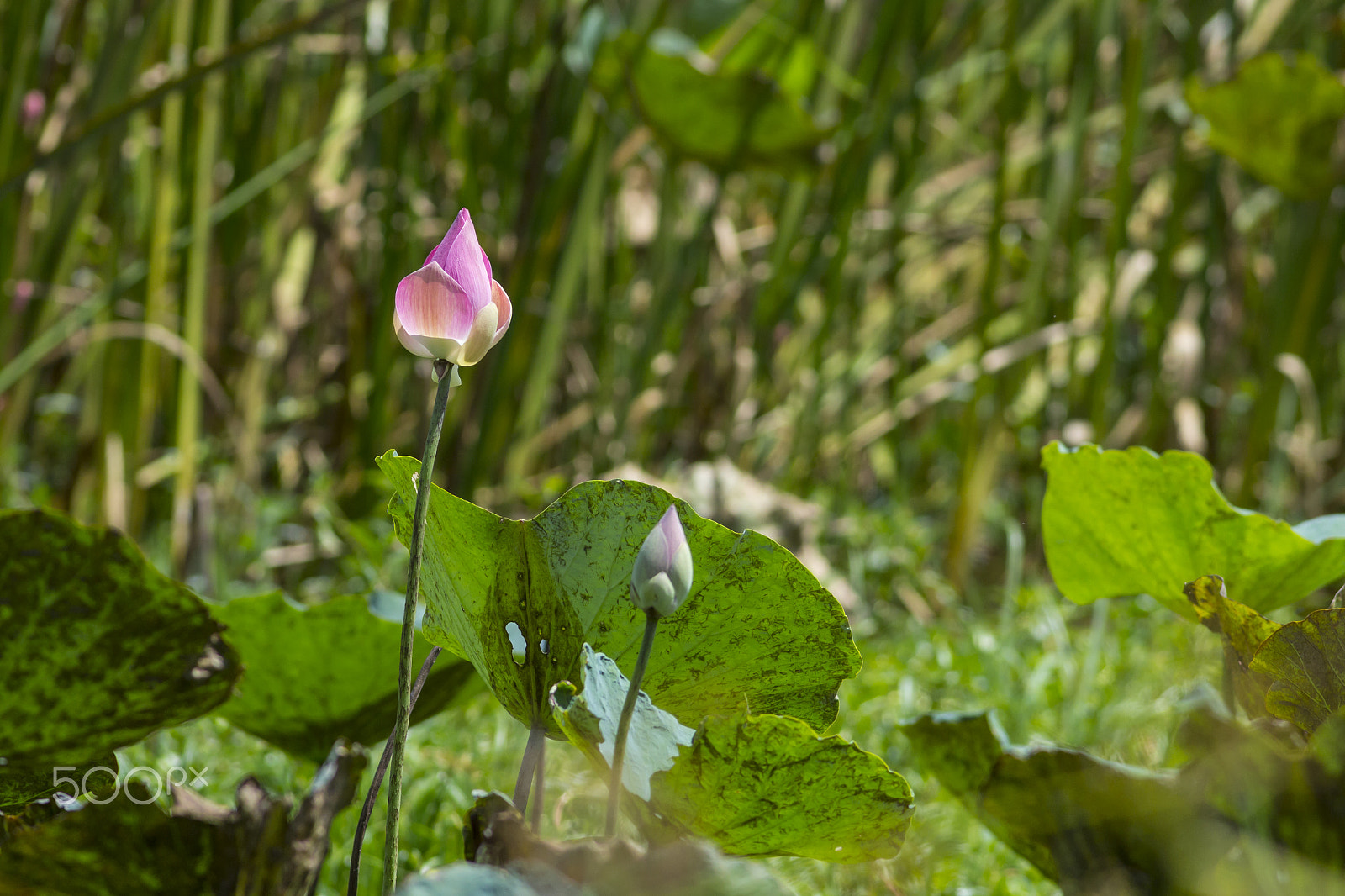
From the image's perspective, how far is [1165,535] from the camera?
472mm

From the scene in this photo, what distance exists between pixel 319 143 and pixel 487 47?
323mm

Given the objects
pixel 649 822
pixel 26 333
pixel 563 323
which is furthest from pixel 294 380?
pixel 649 822

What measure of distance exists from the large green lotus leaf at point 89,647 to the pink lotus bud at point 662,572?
0.54ft

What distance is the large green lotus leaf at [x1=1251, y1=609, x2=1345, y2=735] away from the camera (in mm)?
340

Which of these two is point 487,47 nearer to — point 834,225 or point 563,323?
point 563,323

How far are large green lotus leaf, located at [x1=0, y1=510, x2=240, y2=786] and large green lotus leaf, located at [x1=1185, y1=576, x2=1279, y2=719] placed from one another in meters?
0.36

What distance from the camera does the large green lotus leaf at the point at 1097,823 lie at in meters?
0.28

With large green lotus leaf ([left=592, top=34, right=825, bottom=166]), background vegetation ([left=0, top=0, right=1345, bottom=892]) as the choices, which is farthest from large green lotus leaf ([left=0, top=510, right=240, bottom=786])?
large green lotus leaf ([left=592, top=34, right=825, bottom=166])

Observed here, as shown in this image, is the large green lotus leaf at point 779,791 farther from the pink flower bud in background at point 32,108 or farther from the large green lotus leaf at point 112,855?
the pink flower bud in background at point 32,108

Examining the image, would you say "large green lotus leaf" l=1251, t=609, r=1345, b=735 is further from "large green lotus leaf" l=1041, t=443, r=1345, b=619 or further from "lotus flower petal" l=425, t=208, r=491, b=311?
"lotus flower petal" l=425, t=208, r=491, b=311

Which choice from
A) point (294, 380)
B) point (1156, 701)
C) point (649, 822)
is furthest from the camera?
point (294, 380)

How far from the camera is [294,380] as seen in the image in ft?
7.10

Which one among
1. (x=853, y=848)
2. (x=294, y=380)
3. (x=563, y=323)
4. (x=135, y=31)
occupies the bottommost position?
(x=294, y=380)

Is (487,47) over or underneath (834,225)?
over
